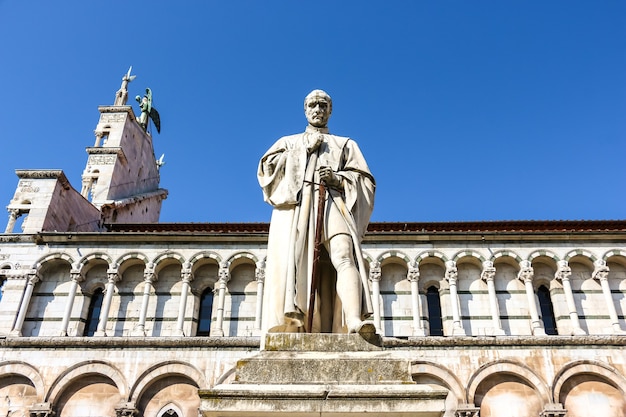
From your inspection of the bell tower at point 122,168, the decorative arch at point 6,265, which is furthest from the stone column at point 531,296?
the bell tower at point 122,168

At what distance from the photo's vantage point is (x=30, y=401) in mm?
18312

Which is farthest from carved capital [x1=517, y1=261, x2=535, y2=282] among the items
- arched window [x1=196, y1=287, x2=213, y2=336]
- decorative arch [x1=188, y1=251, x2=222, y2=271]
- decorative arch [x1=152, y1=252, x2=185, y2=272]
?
decorative arch [x1=152, y1=252, x2=185, y2=272]

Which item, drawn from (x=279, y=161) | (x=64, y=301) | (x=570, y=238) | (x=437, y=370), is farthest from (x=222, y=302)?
(x=279, y=161)

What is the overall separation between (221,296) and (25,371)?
244 inches

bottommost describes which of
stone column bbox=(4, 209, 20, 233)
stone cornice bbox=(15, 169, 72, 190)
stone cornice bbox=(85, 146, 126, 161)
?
stone column bbox=(4, 209, 20, 233)

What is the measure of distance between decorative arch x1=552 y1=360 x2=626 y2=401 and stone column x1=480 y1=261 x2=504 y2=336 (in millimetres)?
2016

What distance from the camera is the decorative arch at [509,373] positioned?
17.6 meters

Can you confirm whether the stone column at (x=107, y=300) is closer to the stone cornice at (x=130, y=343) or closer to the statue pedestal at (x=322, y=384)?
the stone cornice at (x=130, y=343)

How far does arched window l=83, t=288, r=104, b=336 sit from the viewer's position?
20.4 metres

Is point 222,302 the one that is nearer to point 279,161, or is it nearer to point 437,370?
point 437,370

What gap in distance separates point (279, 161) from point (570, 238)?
17.7 metres

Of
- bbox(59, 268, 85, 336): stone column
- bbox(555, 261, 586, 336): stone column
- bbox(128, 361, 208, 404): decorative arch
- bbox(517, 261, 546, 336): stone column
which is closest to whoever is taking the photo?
bbox(128, 361, 208, 404): decorative arch

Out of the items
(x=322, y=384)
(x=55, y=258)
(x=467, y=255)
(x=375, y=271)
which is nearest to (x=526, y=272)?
(x=467, y=255)

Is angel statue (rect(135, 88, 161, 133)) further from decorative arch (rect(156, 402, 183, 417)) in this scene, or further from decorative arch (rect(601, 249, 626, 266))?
decorative arch (rect(601, 249, 626, 266))
